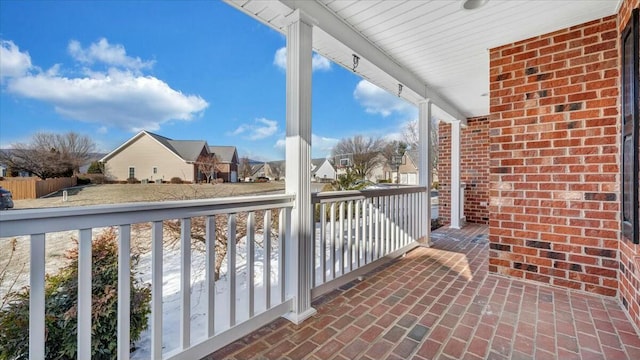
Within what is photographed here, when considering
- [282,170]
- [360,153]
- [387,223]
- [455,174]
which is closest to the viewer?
[282,170]

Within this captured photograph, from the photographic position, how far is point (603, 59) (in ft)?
8.03

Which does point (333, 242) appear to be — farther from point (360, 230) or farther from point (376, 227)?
point (376, 227)

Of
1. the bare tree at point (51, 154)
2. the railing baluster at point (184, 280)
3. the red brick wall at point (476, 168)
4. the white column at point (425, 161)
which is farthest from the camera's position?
the red brick wall at point (476, 168)

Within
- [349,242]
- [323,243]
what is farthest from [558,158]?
[323,243]

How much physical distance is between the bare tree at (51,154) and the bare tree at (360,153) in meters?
2.24

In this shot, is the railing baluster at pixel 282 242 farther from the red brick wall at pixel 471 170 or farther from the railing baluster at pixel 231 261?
the red brick wall at pixel 471 170

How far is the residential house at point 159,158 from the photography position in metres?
1.22

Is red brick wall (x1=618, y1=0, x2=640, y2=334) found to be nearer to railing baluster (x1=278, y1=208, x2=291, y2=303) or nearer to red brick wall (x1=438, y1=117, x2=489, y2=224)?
railing baluster (x1=278, y1=208, x2=291, y2=303)

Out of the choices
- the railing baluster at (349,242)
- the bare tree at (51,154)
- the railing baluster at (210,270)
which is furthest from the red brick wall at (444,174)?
the bare tree at (51,154)

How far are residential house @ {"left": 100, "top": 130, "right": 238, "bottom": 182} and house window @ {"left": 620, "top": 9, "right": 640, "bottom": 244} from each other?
2.75 meters

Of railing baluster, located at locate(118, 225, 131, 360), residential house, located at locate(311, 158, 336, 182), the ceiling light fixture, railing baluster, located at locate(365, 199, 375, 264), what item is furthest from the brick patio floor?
the ceiling light fixture

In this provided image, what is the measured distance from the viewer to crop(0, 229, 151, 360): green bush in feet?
4.19

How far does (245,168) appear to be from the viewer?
1.77 meters

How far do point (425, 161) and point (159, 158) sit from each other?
3597 mm
